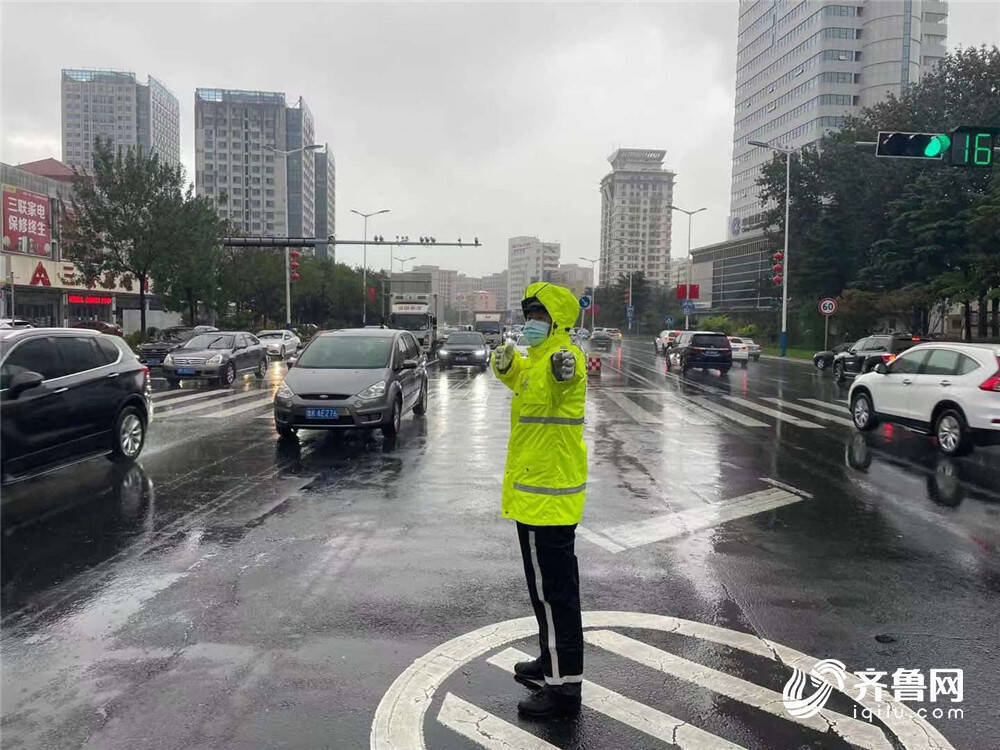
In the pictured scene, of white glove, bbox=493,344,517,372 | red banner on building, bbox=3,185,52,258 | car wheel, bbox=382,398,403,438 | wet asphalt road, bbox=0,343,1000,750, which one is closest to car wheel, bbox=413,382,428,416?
car wheel, bbox=382,398,403,438

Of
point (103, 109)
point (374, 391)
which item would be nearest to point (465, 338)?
point (374, 391)

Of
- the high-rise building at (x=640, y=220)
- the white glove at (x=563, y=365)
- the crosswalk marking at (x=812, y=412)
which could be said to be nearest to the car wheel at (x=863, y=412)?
the crosswalk marking at (x=812, y=412)

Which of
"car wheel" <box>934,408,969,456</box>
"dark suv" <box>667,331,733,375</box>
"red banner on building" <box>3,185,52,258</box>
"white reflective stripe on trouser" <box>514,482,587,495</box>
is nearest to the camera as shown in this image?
"white reflective stripe on trouser" <box>514,482,587,495</box>

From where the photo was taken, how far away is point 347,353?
469 inches

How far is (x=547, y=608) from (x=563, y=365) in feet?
3.90

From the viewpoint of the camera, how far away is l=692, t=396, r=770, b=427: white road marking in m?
13.9

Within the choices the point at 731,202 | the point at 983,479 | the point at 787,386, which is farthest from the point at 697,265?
the point at 983,479

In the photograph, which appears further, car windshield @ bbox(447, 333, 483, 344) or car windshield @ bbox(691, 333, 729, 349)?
car windshield @ bbox(447, 333, 483, 344)

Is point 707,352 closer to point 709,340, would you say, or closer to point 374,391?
point 709,340

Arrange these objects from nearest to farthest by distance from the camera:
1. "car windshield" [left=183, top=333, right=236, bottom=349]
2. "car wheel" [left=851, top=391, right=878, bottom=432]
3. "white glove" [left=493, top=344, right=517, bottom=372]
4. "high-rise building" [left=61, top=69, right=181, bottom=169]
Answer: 1. "white glove" [left=493, top=344, right=517, bottom=372]
2. "car wheel" [left=851, top=391, right=878, bottom=432]
3. "car windshield" [left=183, top=333, right=236, bottom=349]
4. "high-rise building" [left=61, top=69, right=181, bottom=169]

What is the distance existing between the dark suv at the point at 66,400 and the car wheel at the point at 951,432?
11.0m

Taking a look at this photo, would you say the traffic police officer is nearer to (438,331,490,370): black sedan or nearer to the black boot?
the black boot

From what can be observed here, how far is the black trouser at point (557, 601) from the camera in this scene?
3562 millimetres

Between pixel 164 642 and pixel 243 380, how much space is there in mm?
19290
